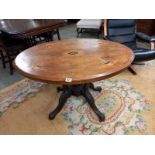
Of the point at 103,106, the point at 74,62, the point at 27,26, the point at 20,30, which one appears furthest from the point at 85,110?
the point at 27,26

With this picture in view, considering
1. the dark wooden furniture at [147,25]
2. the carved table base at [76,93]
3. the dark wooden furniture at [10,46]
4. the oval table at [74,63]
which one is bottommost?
the carved table base at [76,93]

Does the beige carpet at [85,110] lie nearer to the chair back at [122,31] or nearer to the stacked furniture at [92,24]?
the chair back at [122,31]

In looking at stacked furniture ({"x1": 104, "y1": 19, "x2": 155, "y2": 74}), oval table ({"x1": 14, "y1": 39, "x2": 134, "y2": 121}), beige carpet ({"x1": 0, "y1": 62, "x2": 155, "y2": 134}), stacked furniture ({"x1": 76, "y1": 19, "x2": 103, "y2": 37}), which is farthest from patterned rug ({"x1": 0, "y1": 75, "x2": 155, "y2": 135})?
stacked furniture ({"x1": 76, "y1": 19, "x2": 103, "y2": 37})

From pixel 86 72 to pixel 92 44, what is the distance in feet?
2.25

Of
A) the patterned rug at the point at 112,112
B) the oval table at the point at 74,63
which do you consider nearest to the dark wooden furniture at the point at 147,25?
the patterned rug at the point at 112,112

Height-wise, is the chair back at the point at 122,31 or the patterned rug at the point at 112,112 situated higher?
the chair back at the point at 122,31

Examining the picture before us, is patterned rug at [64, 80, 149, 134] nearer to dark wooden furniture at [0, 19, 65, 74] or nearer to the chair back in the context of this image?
the chair back

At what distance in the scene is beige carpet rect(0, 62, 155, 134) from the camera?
1.70 m

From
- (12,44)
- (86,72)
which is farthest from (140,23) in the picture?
(86,72)

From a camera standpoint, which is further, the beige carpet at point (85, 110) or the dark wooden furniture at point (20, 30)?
the dark wooden furniture at point (20, 30)

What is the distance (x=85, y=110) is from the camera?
194cm

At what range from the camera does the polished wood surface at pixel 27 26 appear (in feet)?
7.93
